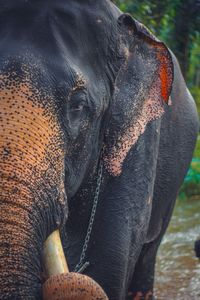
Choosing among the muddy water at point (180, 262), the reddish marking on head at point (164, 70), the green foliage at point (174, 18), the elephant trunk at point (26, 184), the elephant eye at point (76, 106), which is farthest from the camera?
the green foliage at point (174, 18)

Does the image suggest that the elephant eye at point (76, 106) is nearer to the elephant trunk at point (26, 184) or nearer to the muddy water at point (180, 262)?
the elephant trunk at point (26, 184)

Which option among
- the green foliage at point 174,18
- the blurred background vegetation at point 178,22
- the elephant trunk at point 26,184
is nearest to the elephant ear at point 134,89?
the elephant trunk at point 26,184

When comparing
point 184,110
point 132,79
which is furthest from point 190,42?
point 132,79

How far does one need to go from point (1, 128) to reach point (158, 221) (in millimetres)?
2404

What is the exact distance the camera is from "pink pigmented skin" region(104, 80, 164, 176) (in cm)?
427

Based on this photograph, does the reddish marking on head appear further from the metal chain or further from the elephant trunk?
the elephant trunk

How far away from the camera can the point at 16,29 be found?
3662 mm

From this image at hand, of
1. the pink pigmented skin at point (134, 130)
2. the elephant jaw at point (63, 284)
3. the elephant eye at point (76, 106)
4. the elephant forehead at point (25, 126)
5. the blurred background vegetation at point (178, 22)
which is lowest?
the blurred background vegetation at point (178, 22)

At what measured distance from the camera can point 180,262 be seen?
24.3 feet

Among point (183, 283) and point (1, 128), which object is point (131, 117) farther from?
point (183, 283)

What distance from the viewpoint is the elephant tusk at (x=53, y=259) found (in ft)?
10.8

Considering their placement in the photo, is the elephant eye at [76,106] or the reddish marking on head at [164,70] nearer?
the elephant eye at [76,106]

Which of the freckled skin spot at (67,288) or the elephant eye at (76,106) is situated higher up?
the elephant eye at (76,106)

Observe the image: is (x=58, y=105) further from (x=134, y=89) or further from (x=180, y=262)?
(x=180, y=262)
